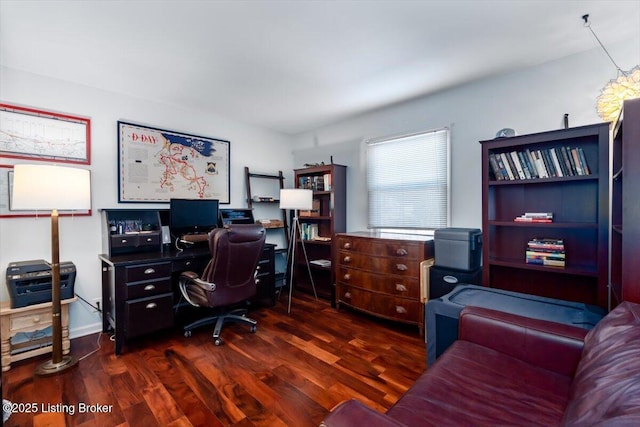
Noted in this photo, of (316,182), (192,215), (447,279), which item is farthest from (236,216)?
(447,279)

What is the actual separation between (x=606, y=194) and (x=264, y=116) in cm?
340

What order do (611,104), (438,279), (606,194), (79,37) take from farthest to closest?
(438,279), (79,37), (606,194), (611,104)

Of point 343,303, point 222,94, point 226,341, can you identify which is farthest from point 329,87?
point 226,341

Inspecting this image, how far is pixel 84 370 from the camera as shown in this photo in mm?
2102

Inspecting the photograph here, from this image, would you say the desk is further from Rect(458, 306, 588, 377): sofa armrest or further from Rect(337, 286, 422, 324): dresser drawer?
Rect(458, 306, 588, 377): sofa armrest

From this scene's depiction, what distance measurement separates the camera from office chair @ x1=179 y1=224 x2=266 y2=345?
7.95 feet

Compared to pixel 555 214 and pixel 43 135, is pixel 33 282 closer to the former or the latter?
pixel 43 135

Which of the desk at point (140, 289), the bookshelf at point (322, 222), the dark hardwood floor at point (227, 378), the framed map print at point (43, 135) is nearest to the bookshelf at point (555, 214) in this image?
the dark hardwood floor at point (227, 378)

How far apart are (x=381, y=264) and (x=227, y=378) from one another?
5.47ft

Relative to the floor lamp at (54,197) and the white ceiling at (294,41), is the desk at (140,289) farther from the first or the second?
the white ceiling at (294,41)

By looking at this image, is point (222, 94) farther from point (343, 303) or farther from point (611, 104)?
point (611, 104)

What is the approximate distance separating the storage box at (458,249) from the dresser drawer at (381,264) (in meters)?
0.23

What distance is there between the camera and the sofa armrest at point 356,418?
2.48 feet

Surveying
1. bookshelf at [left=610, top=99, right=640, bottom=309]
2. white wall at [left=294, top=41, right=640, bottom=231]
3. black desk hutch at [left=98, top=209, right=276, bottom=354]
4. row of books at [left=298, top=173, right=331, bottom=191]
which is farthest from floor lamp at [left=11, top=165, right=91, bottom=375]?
bookshelf at [left=610, top=99, right=640, bottom=309]
